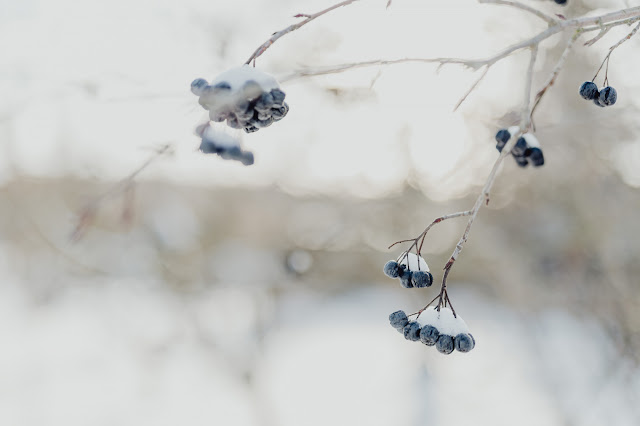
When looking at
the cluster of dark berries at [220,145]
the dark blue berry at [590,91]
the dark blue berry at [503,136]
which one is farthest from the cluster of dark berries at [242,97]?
the dark blue berry at [590,91]

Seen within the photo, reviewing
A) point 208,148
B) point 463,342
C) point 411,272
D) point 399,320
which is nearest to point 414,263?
point 411,272

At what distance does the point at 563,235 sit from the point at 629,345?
1.73 meters

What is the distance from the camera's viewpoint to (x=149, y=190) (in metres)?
10.1

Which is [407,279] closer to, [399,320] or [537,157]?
[399,320]

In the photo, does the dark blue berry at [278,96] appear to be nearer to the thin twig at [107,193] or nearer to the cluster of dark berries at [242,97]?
the cluster of dark berries at [242,97]

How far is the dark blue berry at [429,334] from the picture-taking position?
158 cm

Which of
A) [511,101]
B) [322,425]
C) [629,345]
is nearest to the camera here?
[629,345]

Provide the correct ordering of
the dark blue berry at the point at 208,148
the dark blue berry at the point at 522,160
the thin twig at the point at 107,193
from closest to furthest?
1. the thin twig at the point at 107,193
2. the dark blue berry at the point at 208,148
3. the dark blue berry at the point at 522,160

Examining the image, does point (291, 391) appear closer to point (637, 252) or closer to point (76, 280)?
point (637, 252)

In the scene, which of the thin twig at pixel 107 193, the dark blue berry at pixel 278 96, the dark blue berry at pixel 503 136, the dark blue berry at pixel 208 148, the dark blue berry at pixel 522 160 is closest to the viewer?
the thin twig at pixel 107 193

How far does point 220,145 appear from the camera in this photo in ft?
5.00

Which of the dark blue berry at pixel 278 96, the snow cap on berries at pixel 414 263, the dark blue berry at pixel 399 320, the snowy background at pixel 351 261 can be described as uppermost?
the dark blue berry at pixel 278 96

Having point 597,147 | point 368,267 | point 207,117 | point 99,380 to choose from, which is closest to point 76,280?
point 99,380

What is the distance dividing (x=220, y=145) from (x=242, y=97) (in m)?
0.25
